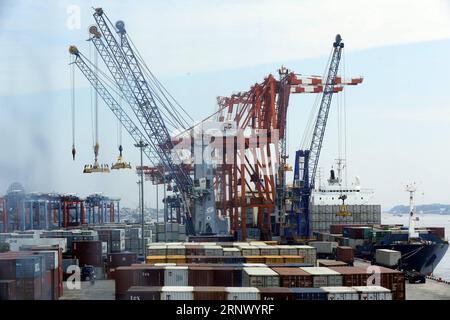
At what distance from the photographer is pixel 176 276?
2120 cm

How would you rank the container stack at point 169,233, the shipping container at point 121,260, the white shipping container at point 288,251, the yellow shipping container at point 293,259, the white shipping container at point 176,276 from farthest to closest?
the container stack at point 169,233, the shipping container at point 121,260, the white shipping container at point 288,251, the yellow shipping container at point 293,259, the white shipping container at point 176,276

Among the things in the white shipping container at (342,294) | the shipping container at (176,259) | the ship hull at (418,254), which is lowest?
the ship hull at (418,254)

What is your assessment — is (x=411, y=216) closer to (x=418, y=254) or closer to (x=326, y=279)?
(x=418, y=254)

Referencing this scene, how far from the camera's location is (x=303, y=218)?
47.3m

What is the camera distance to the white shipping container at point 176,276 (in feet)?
68.9

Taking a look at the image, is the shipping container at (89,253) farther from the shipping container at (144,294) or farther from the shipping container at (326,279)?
the shipping container at (144,294)

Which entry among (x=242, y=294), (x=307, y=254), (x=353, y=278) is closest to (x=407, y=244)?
(x=307, y=254)

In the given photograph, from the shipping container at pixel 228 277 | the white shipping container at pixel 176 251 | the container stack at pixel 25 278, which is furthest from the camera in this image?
the white shipping container at pixel 176 251

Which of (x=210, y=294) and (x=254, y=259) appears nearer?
(x=210, y=294)

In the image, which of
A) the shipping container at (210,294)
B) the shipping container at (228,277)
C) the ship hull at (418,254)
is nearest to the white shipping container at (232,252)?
the shipping container at (228,277)

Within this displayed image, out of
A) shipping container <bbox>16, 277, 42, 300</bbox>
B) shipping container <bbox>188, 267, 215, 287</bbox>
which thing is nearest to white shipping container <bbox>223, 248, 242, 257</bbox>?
shipping container <bbox>188, 267, 215, 287</bbox>

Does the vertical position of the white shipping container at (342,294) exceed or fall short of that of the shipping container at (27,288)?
it exceeds it

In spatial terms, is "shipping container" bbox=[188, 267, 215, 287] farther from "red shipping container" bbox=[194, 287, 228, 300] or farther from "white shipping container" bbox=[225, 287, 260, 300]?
"white shipping container" bbox=[225, 287, 260, 300]
